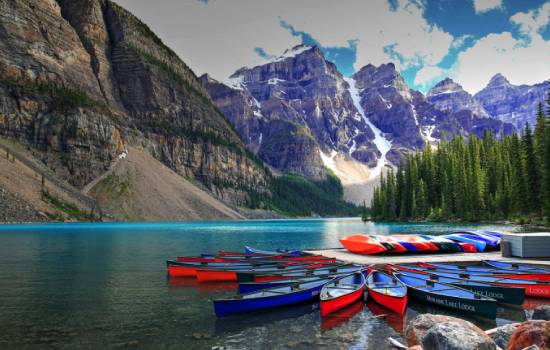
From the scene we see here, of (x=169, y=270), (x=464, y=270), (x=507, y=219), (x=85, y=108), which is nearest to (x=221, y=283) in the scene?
(x=169, y=270)

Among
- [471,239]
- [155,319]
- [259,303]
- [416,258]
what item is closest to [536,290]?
[416,258]

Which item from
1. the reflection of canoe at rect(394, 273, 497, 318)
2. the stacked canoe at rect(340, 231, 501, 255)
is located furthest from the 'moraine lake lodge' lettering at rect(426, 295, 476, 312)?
the stacked canoe at rect(340, 231, 501, 255)

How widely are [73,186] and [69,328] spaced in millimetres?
164647

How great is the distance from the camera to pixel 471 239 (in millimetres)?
41312

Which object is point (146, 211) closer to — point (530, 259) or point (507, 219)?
point (507, 219)

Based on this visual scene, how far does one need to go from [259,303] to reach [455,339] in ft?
38.6

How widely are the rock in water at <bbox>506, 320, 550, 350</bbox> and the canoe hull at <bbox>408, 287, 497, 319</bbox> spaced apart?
28.7 feet

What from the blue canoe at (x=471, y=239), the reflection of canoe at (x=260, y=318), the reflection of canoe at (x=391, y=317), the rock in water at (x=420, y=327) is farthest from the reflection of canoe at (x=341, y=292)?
the blue canoe at (x=471, y=239)

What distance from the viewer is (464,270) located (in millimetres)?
28109

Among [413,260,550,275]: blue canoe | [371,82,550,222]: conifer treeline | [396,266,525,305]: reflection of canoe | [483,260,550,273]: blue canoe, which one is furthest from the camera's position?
[371,82,550,222]: conifer treeline

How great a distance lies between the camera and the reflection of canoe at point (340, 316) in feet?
64.4

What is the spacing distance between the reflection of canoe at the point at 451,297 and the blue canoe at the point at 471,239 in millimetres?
18290

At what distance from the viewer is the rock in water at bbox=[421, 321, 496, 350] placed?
428 inches

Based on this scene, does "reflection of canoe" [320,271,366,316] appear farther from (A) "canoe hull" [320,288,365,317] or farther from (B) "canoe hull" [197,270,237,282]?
(B) "canoe hull" [197,270,237,282]
